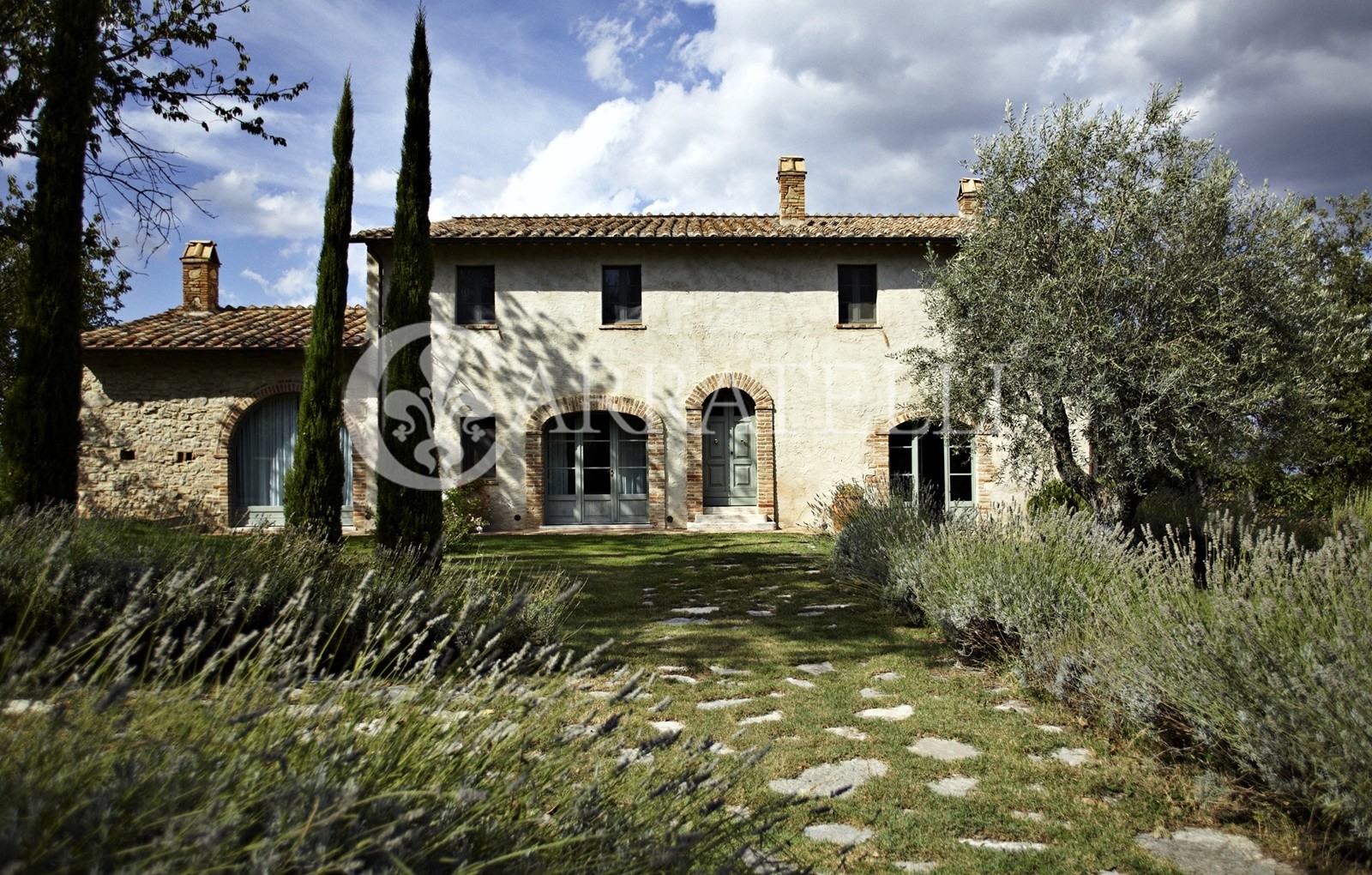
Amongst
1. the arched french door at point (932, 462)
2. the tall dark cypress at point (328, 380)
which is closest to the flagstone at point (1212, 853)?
the tall dark cypress at point (328, 380)

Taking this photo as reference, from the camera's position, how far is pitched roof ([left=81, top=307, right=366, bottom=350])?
1423cm

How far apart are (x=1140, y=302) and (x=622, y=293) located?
364 inches

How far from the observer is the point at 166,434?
Result: 1470 cm

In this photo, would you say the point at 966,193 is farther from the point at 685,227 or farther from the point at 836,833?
the point at 836,833

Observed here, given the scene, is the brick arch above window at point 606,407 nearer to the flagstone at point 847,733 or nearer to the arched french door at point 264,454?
the arched french door at point 264,454

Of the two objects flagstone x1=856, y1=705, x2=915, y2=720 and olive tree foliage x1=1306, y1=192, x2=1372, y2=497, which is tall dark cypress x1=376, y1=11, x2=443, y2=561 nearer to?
flagstone x1=856, y1=705, x2=915, y2=720

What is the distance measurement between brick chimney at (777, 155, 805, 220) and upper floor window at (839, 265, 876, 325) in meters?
1.61

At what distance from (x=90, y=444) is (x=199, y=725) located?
15.9 metres

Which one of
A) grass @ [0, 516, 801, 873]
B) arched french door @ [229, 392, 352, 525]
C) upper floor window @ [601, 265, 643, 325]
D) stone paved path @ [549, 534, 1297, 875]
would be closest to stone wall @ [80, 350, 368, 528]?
arched french door @ [229, 392, 352, 525]

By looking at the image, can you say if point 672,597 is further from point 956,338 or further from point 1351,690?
point 1351,690

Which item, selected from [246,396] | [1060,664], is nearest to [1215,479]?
[1060,664]

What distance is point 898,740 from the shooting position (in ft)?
13.0

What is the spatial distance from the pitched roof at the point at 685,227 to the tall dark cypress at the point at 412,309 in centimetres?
535

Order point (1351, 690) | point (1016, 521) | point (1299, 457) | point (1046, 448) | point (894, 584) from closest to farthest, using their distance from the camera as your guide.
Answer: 1. point (1351, 690)
2. point (1016, 521)
3. point (894, 584)
4. point (1299, 457)
5. point (1046, 448)
